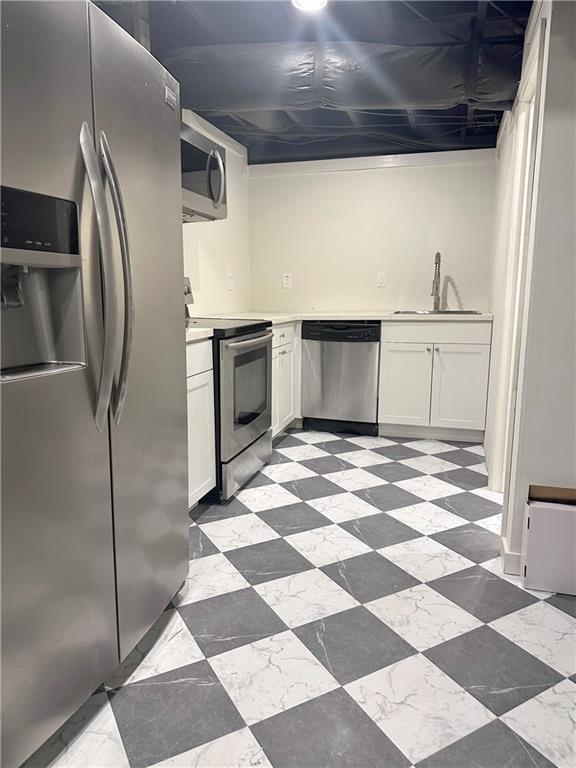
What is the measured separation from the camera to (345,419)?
3840mm

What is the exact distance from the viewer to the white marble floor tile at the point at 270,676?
51.3 inches

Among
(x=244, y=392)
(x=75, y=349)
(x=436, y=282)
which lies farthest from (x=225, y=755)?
(x=436, y=282)

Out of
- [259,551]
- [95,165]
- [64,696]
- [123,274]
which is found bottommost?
[259,551]

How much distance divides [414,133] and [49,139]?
11.4ft

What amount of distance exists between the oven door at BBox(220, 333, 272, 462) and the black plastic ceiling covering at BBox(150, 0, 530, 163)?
132 cm

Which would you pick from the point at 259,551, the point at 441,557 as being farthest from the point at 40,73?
the point at 441,557

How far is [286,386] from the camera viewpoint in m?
3.64

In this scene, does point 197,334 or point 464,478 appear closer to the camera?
point 197,334

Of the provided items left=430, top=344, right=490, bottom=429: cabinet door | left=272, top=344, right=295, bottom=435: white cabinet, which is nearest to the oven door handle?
left=272, top=344, right=295, bottom=435: white cabinet

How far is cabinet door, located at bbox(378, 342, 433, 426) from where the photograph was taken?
142 inches

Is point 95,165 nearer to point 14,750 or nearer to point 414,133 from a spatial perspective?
point 14,750

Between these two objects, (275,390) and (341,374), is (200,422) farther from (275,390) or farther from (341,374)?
(341,374)

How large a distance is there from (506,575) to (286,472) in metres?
1.40

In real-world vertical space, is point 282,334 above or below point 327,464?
above
